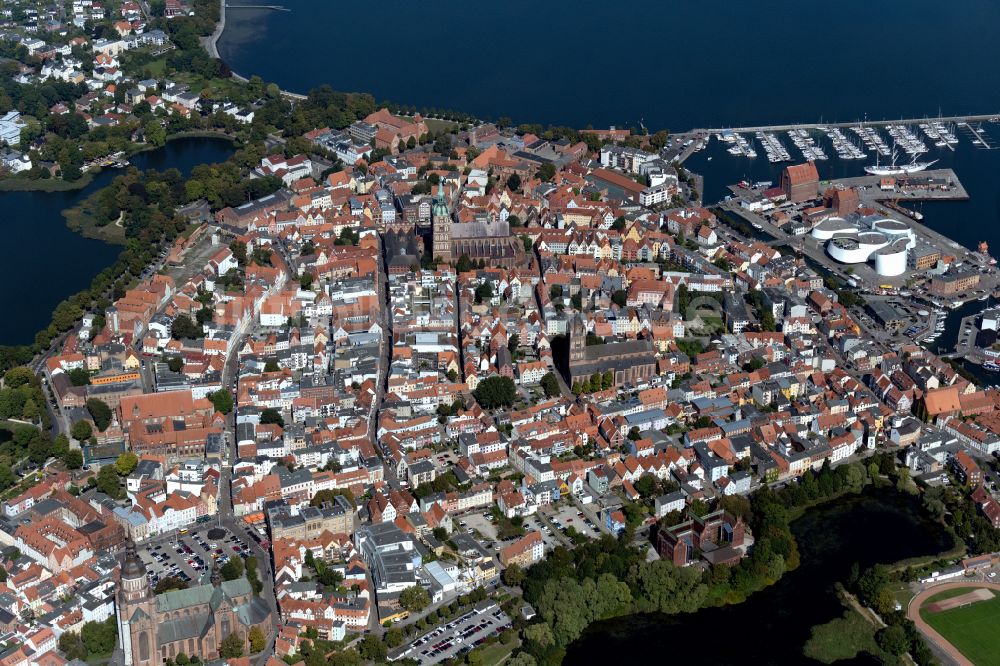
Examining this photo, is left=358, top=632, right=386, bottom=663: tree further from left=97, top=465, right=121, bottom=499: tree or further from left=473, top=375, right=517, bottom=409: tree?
left=473, top=375, right=517, bottom=409: tree

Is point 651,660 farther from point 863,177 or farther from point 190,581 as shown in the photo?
point 863,177

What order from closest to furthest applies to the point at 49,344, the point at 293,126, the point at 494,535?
the point at 494,535, the point at 49,344, the point at 293,126

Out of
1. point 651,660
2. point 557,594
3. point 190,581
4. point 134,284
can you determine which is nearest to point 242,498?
point 190,581

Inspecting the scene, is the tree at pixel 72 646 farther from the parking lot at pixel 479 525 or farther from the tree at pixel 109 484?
the parking lot at pixel 479 525

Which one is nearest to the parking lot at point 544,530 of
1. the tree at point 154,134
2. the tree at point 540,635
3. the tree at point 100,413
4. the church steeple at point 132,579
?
the tree at point 540,635

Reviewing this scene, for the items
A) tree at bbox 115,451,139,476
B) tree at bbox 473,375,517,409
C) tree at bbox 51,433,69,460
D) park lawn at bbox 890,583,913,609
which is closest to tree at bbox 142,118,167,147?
tree at bbox 51,433,69,460

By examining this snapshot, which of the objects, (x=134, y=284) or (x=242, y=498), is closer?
(x=242, y=498)

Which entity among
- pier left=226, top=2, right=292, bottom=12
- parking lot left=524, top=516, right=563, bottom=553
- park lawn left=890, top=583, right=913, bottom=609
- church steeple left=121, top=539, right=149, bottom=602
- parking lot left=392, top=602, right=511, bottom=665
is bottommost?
park lawn left=890, top=583, right=913, bottom=609
